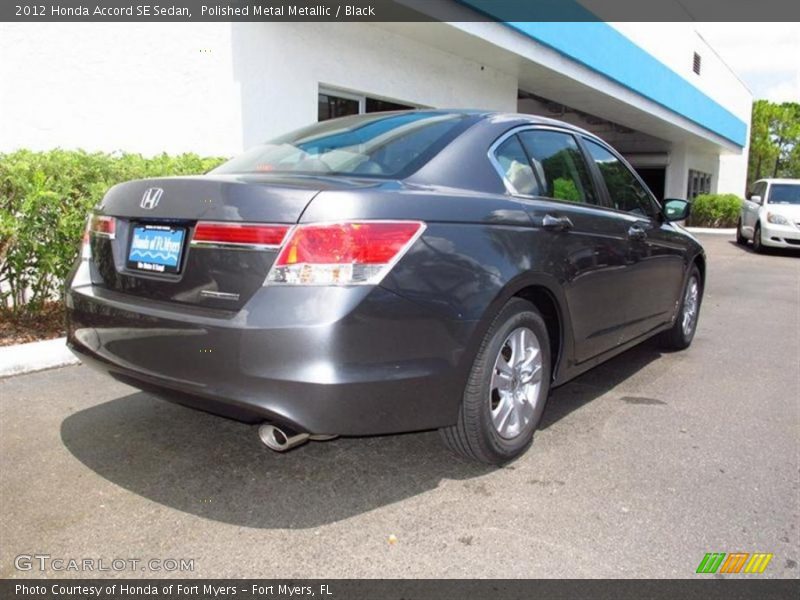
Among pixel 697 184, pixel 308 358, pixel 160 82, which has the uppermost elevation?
pixel 160 82

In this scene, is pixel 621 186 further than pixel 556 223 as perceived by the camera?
Yes

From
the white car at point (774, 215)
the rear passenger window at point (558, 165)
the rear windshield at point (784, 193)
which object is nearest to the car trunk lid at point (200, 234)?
the rear passenger window at point (558, 165)

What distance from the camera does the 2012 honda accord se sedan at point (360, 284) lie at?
2.40 m

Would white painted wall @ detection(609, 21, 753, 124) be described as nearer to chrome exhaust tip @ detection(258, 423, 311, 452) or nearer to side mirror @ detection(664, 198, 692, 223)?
side mirror @ detection(664, 198, 692, 223)

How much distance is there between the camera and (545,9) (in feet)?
36.7

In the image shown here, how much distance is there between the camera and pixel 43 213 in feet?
16.1

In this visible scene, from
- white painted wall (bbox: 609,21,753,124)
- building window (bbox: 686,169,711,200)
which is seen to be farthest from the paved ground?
building window (bbox: 686,169,711,200)

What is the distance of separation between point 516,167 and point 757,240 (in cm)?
1421

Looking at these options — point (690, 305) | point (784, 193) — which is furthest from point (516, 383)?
point (784, 193)

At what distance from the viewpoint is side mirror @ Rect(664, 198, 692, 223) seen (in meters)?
4.84

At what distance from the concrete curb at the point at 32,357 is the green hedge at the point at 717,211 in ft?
80.9

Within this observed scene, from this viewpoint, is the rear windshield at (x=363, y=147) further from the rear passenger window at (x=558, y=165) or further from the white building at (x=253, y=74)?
the white building at (x=253, y=74)

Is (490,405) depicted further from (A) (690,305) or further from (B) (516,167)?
(A) (690,305)

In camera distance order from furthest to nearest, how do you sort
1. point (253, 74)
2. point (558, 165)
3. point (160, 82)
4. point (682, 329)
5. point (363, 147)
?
point (253, 74) → point (160, 82) → point (682, 329) → point (558, 165) → point (363, 147)
